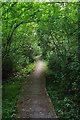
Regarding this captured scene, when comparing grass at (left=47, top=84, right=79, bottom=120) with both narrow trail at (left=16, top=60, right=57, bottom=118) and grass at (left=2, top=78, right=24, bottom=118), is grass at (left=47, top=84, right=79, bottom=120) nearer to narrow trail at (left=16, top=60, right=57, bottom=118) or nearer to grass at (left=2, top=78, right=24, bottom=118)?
narrow trail at (left=16, top=60, right=57, bottom=118)

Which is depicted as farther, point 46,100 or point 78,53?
point 46,100

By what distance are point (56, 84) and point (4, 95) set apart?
4061mm

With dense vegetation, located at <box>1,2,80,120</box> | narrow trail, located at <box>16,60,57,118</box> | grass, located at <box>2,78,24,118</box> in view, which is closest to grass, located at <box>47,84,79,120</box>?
dense vegetation, located at <box>1,2,80,120</box>

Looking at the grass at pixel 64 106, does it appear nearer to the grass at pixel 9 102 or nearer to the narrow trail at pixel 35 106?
the narrow trail at pixel 35 106

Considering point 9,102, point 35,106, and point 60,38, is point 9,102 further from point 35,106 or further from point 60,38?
point 60,38

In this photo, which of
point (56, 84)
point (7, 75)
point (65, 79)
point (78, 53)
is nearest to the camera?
point (78, 53)

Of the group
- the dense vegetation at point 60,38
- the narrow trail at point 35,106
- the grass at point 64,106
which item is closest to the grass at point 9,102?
the dense vegetation at point 60,38

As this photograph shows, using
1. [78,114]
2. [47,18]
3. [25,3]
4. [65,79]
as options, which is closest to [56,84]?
[65,79]

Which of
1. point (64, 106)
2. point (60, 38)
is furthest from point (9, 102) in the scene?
point (60, 38)

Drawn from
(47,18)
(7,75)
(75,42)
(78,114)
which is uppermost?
(47,18)

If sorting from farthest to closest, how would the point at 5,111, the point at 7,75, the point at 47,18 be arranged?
the point at 7,75 → the point at 47,18 → the point at 5,111

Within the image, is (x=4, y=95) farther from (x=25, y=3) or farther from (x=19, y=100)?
(x=25, y=3)

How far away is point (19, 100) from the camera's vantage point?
1096 cm

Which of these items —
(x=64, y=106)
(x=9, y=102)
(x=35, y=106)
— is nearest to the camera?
(x=35, y=106)
